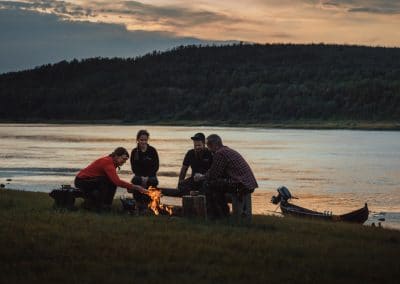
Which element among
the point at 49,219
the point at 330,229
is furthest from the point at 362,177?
the point at 49,219

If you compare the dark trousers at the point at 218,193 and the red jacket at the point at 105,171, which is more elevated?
the red jacket at the point at 105,171

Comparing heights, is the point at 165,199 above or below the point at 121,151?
below

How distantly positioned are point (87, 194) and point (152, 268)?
6172 millimetres

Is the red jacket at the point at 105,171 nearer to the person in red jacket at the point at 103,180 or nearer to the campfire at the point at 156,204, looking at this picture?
the person in red jacket at the point at 103,180

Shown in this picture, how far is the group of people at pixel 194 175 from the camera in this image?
1523cm

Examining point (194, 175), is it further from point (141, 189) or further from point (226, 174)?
point (141, 189)

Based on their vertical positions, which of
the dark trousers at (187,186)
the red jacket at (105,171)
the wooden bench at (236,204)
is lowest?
the wooden bench at (236,204)

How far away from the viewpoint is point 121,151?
612 inches

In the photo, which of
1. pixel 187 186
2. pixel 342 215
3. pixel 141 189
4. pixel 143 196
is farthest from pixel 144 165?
pixel 342 215

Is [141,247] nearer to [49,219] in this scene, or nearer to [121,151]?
[49,219]

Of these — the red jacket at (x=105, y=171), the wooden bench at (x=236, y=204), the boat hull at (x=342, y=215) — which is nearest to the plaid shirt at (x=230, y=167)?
the wooden bench at (x=236, y=204)

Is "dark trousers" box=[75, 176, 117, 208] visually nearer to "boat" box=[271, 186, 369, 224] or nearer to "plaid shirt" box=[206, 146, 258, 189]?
"plaid shirt" box=[206, 146, 258, 189]

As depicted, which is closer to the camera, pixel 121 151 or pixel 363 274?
pixel 363 274

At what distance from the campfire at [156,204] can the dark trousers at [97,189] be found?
0.84 meters
